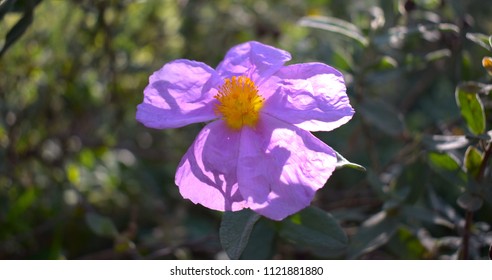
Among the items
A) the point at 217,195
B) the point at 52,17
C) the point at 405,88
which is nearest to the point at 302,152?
the point at 217,195

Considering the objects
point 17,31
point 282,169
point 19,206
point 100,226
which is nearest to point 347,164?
point 282,169

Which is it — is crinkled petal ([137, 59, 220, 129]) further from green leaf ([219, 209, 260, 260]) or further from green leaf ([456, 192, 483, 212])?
green leaf ([456, 192, 483, 212])

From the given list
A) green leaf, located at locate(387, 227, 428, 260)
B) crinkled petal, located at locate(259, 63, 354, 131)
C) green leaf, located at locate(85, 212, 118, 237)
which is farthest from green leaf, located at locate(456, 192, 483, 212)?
green leaf, located at locate(85, 212, 118, 237)

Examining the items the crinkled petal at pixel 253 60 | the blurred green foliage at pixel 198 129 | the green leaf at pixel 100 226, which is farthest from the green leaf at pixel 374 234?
the green leaf at pixel 100 226

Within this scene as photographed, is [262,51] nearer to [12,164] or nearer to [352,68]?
[352,68]

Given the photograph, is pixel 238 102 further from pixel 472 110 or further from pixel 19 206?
pixel 19 206

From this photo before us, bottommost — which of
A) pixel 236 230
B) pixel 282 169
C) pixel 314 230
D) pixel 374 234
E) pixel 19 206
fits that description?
pixel 19 206
